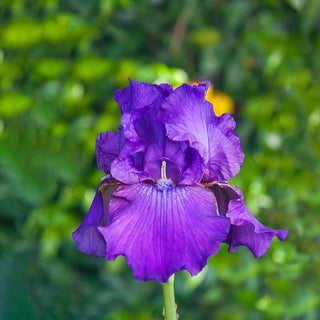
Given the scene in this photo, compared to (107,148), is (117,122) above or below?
above

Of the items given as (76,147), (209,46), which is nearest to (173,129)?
(76,147)

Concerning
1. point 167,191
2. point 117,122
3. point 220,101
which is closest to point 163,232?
point 167,191

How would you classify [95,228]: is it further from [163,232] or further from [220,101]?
[220,101]

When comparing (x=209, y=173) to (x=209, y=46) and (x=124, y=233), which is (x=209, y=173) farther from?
(x=209, y=46)

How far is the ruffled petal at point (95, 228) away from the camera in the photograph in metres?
0.53

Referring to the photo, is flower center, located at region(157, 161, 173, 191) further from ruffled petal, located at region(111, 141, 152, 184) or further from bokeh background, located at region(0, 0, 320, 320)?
bokeh background, located at region(0, 0, 320, 320)

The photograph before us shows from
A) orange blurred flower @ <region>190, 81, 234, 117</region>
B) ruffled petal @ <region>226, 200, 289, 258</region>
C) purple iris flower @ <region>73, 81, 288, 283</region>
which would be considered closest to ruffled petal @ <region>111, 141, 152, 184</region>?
purple iris flower @ <region>73, 81, 288, 283</region>

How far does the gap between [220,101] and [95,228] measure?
4.05ft

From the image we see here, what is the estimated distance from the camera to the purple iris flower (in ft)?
1.57

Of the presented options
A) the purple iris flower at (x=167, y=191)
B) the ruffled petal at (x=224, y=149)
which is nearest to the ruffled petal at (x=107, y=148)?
the purple iris flower at (x=167, y=191)

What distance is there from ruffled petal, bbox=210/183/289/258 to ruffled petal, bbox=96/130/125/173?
0.41ft

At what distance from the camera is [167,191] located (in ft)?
1.79

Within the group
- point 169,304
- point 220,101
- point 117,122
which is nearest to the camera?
point 169,304

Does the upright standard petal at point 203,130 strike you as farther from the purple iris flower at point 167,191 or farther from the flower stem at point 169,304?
the flower stem at point 169,304
